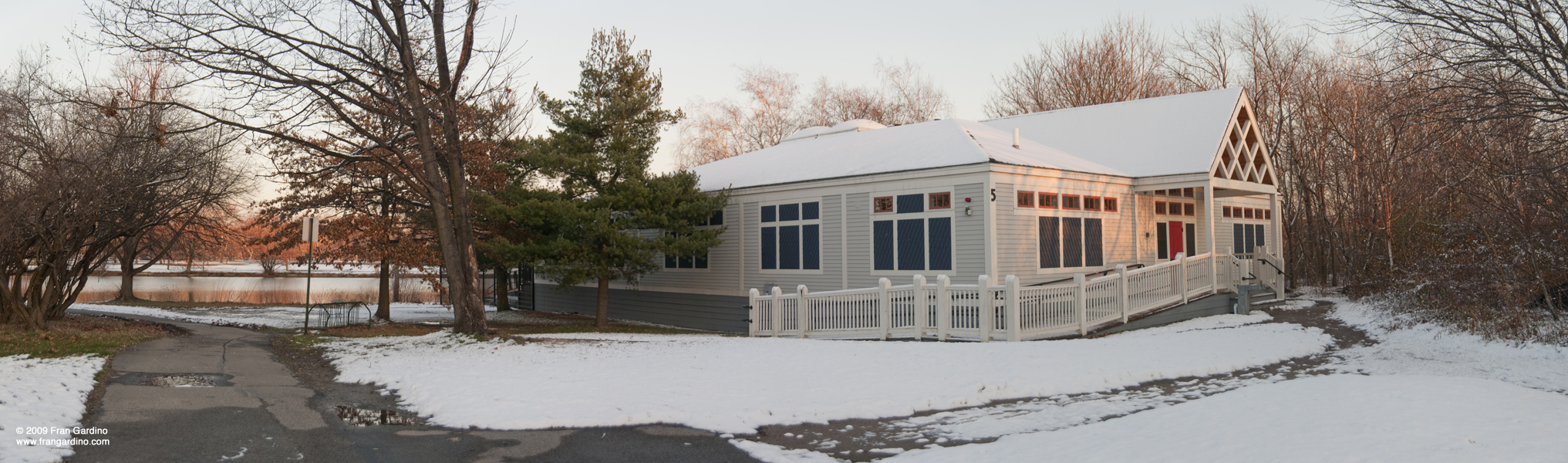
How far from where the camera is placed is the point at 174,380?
361 inches

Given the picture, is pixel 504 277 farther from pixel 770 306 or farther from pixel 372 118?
pixel 770 306

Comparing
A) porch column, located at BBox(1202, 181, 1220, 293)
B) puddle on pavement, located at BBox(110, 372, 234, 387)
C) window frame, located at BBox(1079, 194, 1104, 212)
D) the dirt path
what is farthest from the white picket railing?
puddle on pavement, located at BBox(110, 372, 234, 387)

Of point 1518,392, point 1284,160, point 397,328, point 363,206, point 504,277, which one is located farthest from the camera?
point 1284,160

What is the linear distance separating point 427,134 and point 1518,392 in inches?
559

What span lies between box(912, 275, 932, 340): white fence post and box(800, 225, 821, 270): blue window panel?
458 centimetres

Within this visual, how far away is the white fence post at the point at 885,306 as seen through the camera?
1446cm

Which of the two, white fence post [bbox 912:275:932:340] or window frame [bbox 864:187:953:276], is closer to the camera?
white fence post [bbox 912:275:932:340]

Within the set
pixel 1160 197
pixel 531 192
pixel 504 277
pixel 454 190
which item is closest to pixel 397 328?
pixel 531 192

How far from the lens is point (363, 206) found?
21641 millimetres

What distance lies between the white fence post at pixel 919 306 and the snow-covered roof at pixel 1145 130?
24.1 ft

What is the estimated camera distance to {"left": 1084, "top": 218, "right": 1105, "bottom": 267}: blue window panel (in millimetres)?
17672

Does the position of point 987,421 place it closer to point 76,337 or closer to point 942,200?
point 942,200

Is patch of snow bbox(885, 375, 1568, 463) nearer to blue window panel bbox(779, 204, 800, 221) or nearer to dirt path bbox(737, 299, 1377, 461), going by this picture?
dirt path bbox(737, 299, 1377, 461)

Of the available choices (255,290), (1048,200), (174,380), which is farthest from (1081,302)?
(255,290)
